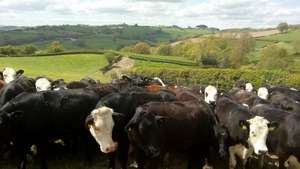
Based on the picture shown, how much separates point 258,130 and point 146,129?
10.0 ft

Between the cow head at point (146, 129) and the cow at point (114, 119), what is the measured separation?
568 millimetres

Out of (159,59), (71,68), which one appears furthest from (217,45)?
(71,68)

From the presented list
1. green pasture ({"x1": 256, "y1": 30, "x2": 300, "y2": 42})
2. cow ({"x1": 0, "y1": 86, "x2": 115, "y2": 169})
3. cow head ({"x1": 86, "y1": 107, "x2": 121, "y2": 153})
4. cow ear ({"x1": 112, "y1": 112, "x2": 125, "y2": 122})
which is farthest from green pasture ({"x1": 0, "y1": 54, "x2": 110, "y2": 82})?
green pasture ({"x1": 256, "y1": 30, "x2": 300, "y2": 42})

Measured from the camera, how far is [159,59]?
6669cm

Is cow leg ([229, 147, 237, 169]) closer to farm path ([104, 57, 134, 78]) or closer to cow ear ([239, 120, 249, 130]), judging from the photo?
cow ear ([239, 120, 249, 130])

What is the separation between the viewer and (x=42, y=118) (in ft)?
18.9

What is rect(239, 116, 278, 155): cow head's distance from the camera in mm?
5551

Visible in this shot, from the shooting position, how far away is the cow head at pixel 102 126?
5.02 meters

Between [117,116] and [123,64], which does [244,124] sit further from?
[123,64]

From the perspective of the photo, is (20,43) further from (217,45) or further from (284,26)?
(284,26)

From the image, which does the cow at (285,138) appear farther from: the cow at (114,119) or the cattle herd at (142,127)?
the cow at (114,119)

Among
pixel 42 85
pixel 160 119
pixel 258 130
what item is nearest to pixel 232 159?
pixel 258 130

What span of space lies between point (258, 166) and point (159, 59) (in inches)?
2385

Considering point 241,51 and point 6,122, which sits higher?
point 6,122
